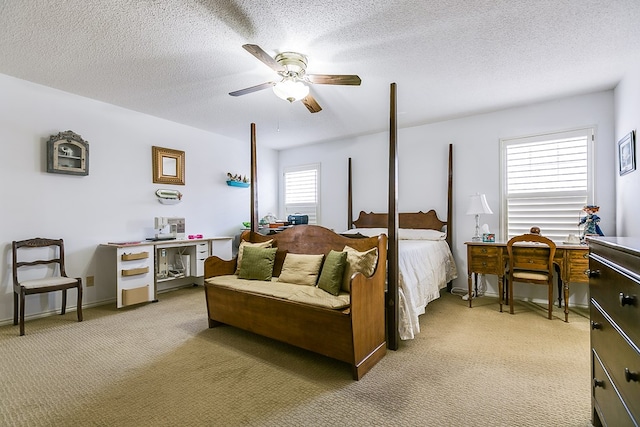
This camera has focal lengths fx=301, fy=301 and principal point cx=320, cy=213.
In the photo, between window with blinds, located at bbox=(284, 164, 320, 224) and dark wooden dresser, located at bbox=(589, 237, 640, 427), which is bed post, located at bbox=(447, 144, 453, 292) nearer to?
window with blinds, located at bbox=(284, 164, 320, 224)

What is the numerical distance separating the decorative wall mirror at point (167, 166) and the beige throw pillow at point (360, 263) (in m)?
3.32

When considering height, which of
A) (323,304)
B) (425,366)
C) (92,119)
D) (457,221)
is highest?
(92,119)

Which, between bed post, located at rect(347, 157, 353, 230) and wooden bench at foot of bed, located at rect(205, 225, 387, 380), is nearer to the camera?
wooden bench at foot of bed, located at rect(205, 225, 387, 380)

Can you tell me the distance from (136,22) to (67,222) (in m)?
2.62

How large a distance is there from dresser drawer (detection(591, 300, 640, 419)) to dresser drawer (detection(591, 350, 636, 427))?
0.13 feet

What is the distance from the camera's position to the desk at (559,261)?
3.10 metres

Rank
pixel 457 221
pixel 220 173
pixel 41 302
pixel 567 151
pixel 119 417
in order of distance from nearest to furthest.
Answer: pixel 119 417 < pixel 41 302 < pixel 567 151 < pixel 457 221 < pixel 220 173

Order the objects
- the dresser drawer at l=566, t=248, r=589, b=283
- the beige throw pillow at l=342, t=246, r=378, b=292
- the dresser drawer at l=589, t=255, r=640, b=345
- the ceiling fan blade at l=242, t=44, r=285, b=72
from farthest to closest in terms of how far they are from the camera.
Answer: the dresser drawer at l=566, t=248, r=589, b=283 < the beige throw pillow at l=342, t=246, r=378, b=292 < the ceiling fan blade at l=242, t=44, r=285, b=72 < the dresser drawer at l=589, t=255, r=640, b=345

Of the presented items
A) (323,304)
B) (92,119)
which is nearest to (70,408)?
(323,304)

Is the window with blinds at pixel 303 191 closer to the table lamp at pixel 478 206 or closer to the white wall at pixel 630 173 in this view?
the table lamp at pixel 478 206

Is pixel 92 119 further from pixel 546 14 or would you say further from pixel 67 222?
pixel 546 14

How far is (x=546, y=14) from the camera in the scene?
7.00 ft

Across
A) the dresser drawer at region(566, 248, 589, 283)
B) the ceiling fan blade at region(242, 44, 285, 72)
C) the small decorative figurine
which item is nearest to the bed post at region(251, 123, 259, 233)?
the ceiling fan blade at region(242, 44, 285, 72)

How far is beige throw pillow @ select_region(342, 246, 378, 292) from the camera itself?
233 cm
